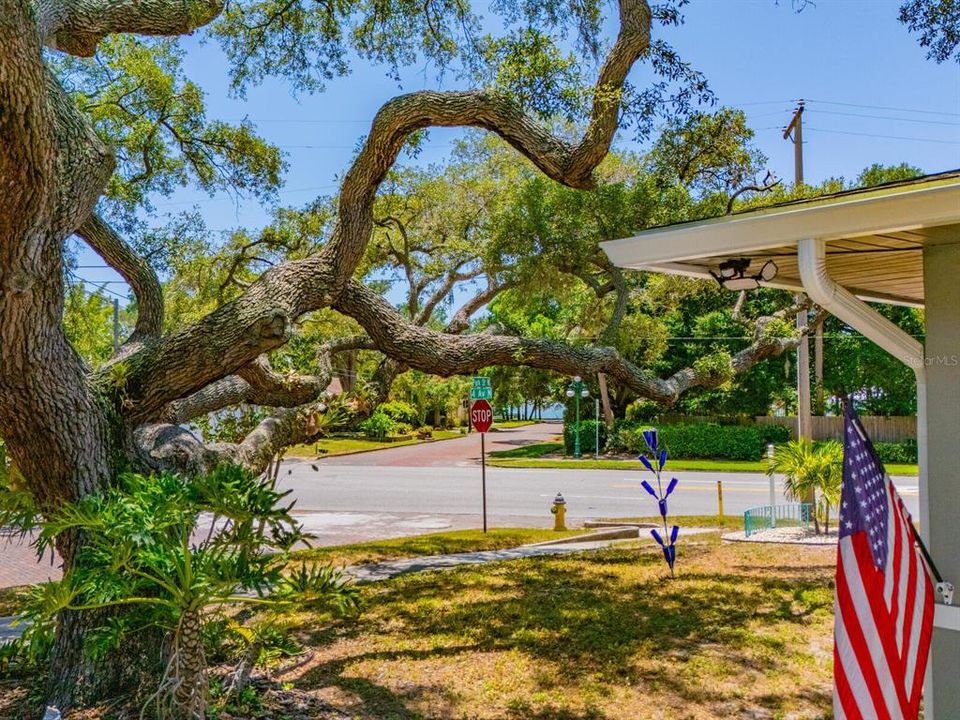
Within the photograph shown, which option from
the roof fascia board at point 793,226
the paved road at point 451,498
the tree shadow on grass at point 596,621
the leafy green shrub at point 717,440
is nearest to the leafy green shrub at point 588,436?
the leafy green shrub at point 717,440

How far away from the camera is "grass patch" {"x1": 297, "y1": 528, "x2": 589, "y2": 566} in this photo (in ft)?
36.2

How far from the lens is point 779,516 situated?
1352cm

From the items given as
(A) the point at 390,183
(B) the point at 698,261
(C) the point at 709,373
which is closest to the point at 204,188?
(A) the point at 390,183

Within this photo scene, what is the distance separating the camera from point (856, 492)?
3.37 metres

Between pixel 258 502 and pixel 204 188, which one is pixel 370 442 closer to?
pixel 204 188

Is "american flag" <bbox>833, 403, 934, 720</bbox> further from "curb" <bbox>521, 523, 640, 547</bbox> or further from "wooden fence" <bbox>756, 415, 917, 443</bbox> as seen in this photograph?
"wooden fence" <bbox>756, 415, 917, 443</bbox>

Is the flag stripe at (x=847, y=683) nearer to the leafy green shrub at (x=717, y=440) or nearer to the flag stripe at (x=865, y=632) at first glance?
the flag stripe at (x=865, y=632)

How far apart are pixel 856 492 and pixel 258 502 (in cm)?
300

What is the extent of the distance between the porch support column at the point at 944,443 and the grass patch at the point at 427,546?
7720mm

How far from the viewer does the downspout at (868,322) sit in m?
3.90

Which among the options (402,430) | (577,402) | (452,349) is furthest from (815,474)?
(402,430)

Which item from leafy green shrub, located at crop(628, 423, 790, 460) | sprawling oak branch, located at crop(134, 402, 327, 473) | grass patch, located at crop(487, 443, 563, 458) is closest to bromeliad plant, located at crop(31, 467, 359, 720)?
sprawling oak branch, located at crop(134, 402, 327, 473)

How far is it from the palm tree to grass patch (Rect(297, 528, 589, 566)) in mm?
3709

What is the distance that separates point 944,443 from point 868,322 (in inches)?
28.6
